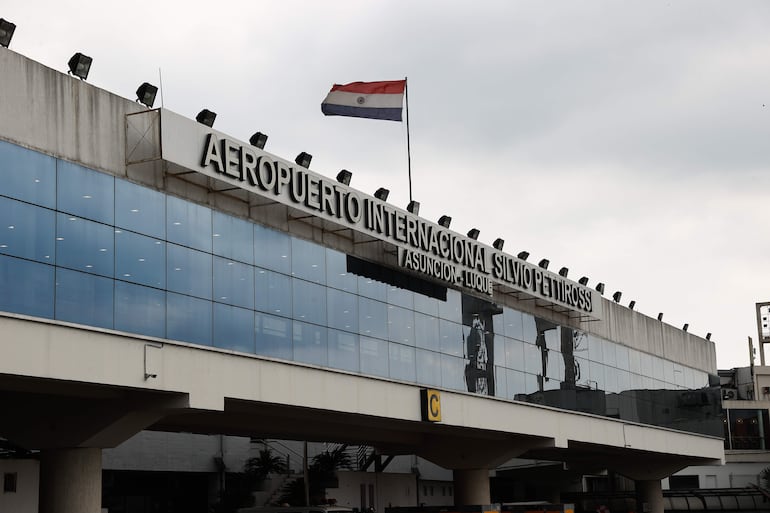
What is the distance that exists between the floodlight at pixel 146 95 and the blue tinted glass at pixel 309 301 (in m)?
6.78

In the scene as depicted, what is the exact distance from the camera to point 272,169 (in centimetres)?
2970

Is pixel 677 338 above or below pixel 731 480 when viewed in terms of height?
above

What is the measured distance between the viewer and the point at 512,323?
141 ft

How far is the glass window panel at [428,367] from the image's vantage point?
3662 centimetres

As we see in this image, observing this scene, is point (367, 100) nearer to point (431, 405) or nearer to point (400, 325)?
point (400, 325)

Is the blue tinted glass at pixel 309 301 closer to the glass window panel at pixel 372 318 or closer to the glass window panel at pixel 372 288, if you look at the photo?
the glass window panel at pixel 372 318

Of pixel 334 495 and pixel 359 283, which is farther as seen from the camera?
pixel 334 495

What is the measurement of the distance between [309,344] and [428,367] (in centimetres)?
676

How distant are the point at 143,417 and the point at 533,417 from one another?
63.4ft

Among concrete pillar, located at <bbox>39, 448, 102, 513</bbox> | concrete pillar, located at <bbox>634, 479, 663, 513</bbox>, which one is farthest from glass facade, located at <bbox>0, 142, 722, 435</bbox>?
concrete pillar, located at <bbox>634, 479, 663, 513</bbox>

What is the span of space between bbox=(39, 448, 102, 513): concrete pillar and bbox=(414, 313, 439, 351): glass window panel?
1290cm

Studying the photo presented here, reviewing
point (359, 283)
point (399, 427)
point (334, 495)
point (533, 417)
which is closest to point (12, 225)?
point (359, 283)

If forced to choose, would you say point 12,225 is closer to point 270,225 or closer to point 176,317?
point 176,317

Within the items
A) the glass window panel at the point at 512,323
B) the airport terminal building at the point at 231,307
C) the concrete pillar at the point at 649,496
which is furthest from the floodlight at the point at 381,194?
the concrete pillar at the point at 649,496
